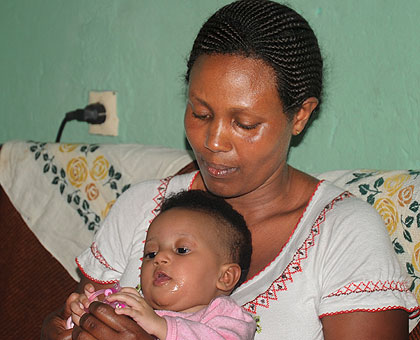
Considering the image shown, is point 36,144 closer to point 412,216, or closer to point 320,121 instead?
point 320,121

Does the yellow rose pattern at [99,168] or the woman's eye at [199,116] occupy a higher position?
the woman's eye at [199,116]

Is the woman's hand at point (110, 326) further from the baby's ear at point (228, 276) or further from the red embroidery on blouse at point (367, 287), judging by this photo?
the red embroidery on blouse at point (367, 287)

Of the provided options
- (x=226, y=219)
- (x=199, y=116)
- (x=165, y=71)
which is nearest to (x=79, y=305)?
(x=226, y=219)

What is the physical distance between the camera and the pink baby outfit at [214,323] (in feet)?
3.87

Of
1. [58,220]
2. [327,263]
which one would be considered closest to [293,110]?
[327,263]

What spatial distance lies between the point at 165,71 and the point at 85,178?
435 millimetres

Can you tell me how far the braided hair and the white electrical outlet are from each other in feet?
2.70

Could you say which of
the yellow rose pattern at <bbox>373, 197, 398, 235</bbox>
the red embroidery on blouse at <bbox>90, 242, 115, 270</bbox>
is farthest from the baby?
the yellow rose pattern at <bbox>373, 197, 398, 235</bbox>

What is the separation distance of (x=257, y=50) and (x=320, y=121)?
51 centimetres

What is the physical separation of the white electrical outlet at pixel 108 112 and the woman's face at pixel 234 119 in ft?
2.87

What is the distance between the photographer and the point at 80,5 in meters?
2.28

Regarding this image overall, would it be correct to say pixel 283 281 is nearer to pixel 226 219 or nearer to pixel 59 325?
pixel 226 219

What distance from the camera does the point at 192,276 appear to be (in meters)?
1.30

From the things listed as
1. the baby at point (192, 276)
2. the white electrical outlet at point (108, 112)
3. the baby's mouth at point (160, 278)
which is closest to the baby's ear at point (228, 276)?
the baby at point (192, 276)
